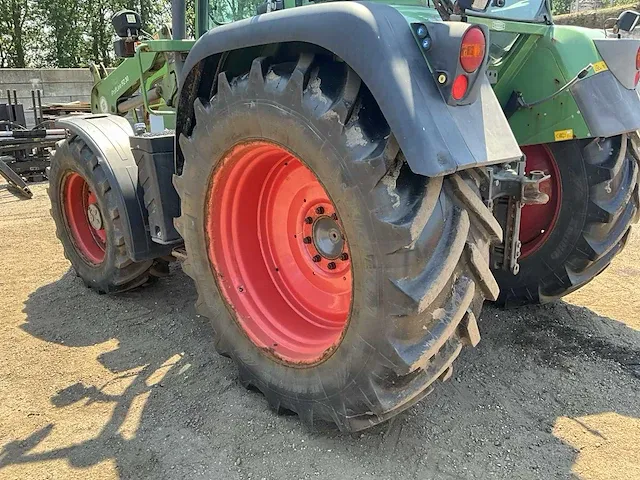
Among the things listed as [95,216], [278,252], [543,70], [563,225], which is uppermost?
[543,70]

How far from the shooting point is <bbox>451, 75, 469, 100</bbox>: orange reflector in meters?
1.90

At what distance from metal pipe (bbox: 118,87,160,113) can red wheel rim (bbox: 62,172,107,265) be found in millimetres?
804

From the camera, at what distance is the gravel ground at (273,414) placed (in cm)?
235

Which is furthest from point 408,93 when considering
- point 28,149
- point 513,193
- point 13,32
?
point 13,32

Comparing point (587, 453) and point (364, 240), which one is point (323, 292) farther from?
point (587, 453)

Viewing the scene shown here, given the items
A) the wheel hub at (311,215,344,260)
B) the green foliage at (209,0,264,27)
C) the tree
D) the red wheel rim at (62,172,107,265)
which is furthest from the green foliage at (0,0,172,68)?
the wheel hub at (311,215,344,260)

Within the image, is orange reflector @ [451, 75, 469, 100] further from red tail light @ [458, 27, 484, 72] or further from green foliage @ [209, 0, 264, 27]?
green foliage @ [209, 0, 264, 27]

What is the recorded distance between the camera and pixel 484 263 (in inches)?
82.8

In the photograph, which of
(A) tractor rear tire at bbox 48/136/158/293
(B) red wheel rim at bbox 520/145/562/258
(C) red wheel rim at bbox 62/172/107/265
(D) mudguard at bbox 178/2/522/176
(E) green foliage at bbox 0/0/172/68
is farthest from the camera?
(E) green foliage at bbox 0/0/172/68

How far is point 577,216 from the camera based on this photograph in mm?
3211

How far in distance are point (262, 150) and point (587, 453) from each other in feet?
6.04

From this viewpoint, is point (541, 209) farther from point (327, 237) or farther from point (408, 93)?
point (408, 93)

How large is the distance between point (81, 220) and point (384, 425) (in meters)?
2.91

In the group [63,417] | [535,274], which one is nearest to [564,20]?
[535,274]
